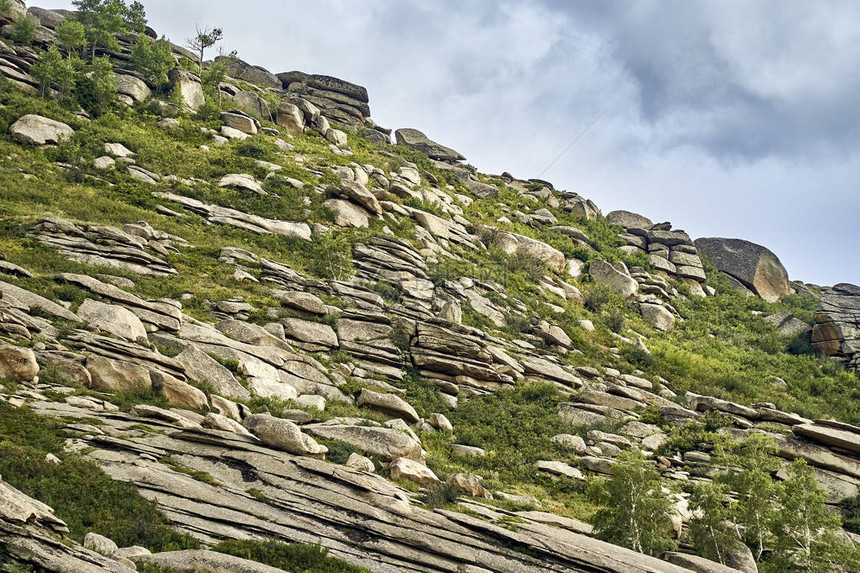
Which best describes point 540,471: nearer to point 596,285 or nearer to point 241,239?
point 241,239

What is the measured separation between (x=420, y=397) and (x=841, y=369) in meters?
39.5

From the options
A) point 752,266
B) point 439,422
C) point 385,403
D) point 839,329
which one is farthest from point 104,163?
point 752,266

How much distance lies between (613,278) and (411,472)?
44876 millimetres

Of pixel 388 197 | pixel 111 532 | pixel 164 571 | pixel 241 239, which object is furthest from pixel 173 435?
pixel 388 197

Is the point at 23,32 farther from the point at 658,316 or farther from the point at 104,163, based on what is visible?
the point at 658,316

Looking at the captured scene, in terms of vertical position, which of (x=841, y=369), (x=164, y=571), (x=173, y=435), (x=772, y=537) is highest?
(x=841, y=369)

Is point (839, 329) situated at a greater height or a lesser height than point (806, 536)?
greater

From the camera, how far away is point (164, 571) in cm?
1027

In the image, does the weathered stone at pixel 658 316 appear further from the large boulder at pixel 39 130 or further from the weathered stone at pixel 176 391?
the large boulder at pixel 39 130

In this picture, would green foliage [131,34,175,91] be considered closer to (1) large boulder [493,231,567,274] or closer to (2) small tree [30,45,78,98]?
(2) small tree [30,45,78,98]

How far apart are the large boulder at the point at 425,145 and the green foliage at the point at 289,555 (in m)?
75.0

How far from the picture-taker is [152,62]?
59.0 m

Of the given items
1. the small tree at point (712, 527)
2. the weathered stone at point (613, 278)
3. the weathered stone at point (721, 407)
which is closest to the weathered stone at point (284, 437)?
the small tree at point (712, 527)

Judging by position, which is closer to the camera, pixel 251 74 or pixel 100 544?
pixel 100 544
